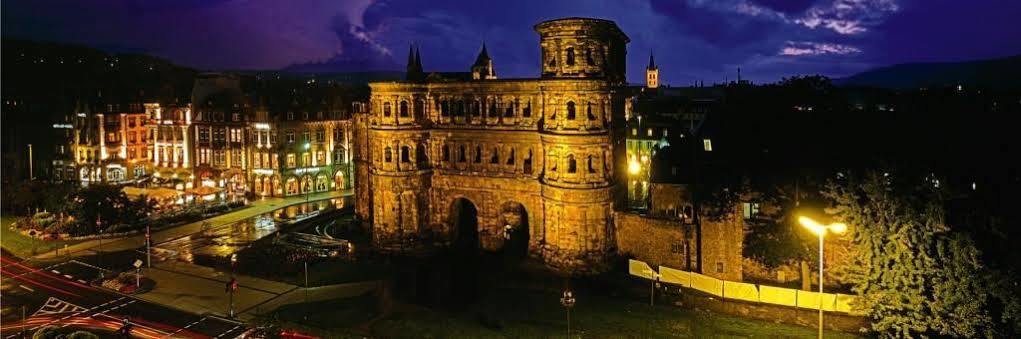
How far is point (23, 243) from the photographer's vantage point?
59.8 metres

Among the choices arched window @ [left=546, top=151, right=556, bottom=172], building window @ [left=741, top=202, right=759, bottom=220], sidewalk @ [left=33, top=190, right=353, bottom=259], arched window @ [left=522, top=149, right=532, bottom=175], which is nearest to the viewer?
building window @ [left=741, top=202, right=759, bottom=220]

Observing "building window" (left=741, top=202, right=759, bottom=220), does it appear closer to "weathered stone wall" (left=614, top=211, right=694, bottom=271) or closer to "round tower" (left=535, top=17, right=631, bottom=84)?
"weathered stone wall" (left=614, top=211, right=694, bottom=271)

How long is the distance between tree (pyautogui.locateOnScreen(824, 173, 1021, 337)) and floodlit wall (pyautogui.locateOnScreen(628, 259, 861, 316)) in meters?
3.11

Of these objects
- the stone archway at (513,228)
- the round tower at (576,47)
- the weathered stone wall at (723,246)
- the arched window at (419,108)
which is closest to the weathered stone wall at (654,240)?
the weathered stone wall at (723,246)

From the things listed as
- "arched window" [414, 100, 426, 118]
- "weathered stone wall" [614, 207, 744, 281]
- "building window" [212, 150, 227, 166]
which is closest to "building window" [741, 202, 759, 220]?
"weathered stone wall" [614, 207, 744, 281]

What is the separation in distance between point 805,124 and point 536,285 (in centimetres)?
1988

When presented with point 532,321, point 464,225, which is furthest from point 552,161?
point 464,225

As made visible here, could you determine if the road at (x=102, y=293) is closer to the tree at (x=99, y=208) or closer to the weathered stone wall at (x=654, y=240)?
the tree at (x=99, y=208)

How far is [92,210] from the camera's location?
6269cm

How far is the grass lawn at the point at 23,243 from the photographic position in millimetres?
57219

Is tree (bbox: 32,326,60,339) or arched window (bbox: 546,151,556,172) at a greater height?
arched window (bbox: 546,151,556,172)

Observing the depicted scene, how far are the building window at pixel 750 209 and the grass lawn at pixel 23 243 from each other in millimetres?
55642

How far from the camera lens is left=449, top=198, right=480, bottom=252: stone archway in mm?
56062

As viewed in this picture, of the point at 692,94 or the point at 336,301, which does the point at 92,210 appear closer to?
the point at 336,301
